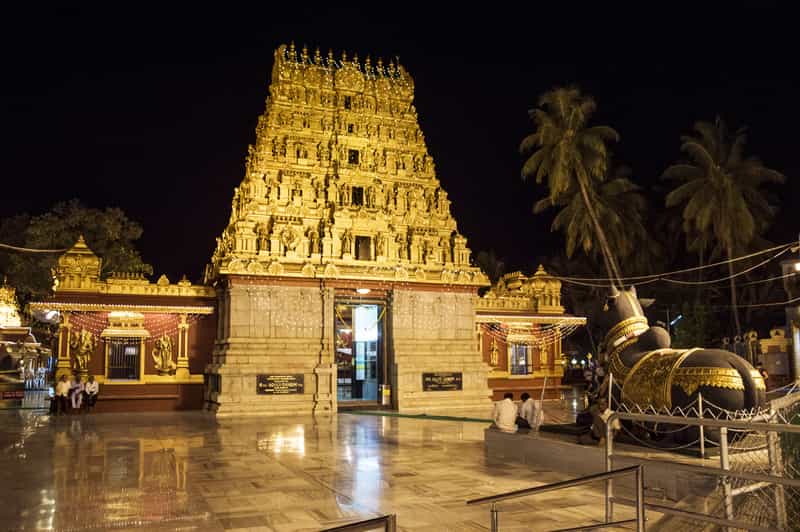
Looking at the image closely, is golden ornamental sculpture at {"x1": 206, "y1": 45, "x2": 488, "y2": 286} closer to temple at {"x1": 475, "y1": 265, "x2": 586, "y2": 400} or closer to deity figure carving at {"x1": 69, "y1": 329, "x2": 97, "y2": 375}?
temple at {"x1": 475, "y1": 265, "x2": 586, "y2": 400}

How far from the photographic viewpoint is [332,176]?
2508cm

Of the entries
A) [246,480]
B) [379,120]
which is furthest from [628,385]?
[379,120]

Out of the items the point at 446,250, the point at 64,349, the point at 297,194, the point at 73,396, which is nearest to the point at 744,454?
the point at 446,250

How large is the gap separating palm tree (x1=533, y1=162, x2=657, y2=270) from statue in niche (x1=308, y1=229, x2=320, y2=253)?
48.7ft

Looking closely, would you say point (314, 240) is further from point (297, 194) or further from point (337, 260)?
point (297, 194)

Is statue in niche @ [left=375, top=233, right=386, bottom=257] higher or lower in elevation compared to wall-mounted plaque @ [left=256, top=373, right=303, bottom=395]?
higher

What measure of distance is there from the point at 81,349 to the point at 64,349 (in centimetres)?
50

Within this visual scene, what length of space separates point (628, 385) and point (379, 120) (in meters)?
18.2

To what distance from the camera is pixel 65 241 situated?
3428cm

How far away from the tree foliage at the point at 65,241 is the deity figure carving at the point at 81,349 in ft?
42.8

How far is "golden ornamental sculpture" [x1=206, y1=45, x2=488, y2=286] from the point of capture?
23.5m

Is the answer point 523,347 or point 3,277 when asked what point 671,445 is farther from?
point 3,277

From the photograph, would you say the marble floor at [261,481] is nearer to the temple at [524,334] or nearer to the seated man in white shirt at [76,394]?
the seated man in white shirt at [76,394]

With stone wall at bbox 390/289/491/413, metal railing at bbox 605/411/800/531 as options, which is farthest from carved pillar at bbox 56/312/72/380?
metal railing at bbox 605/411/800/531
